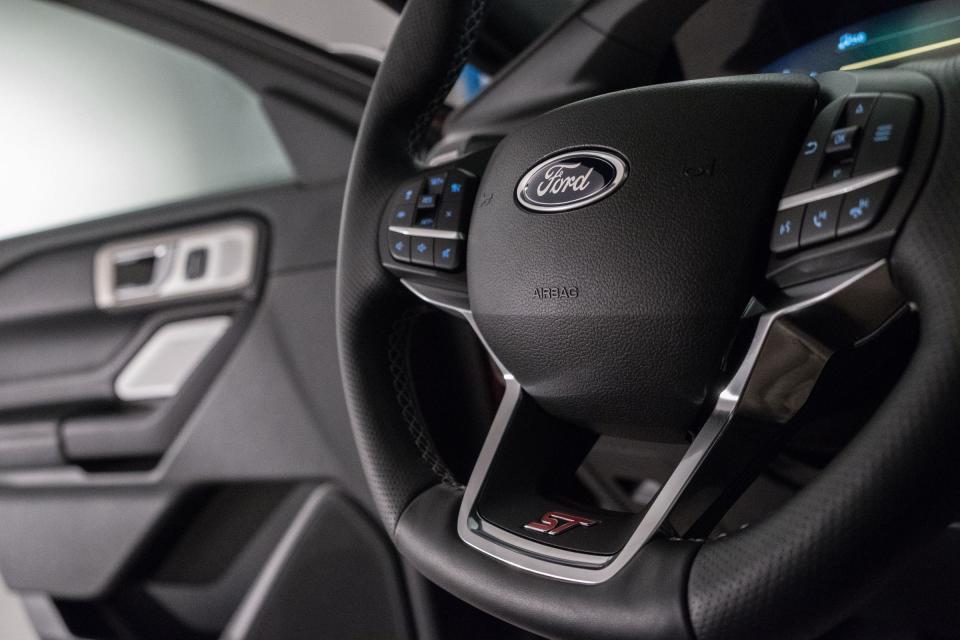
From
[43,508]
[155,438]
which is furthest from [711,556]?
[43,508]

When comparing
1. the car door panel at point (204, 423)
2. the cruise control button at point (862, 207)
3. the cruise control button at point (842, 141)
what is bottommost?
the car door panel at point (204, 423)

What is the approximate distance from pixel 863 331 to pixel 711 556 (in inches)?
5.3

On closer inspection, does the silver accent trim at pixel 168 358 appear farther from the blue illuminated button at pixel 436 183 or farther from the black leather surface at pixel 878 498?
the black leather surface at pixel 878 498

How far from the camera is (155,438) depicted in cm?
106

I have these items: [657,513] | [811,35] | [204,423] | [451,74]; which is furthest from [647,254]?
[204,423]

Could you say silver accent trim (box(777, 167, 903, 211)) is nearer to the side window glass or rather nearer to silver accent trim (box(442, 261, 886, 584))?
silver accent trim (box(442, 261, 886, 584))

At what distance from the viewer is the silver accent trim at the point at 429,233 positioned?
0.58 m

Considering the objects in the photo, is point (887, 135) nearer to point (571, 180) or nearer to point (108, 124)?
point (571, 180)

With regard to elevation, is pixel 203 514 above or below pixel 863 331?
below

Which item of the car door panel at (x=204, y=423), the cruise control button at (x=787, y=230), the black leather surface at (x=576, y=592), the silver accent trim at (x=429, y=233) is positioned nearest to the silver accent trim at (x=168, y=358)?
the car door panel at (x=204, y=423)

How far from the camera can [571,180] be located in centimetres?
53

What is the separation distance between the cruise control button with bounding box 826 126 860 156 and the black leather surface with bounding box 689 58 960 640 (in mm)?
40

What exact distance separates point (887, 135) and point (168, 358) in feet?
2.90

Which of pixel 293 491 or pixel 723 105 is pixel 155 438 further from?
pixel 723 105
